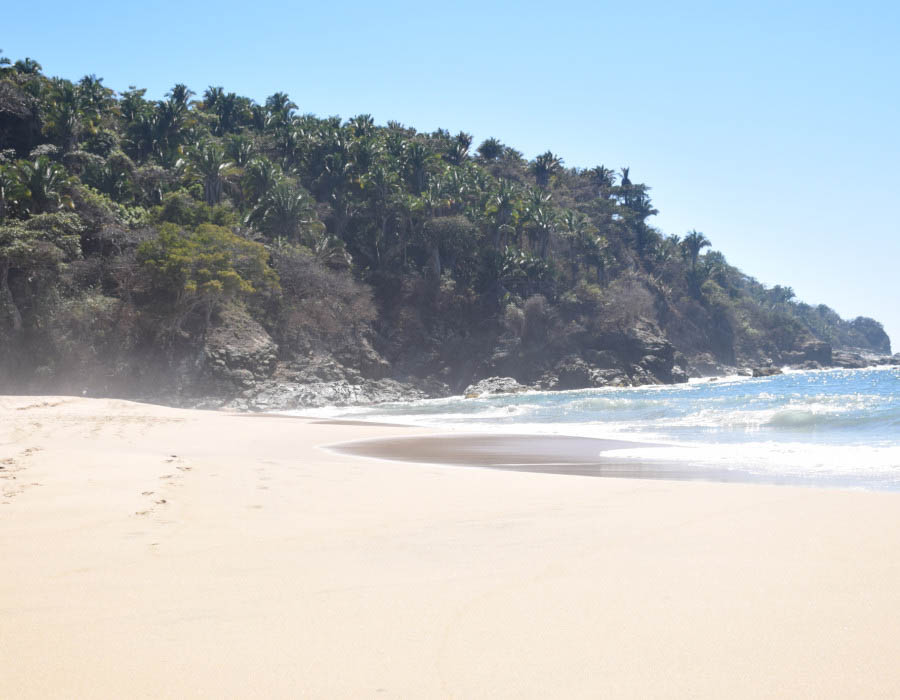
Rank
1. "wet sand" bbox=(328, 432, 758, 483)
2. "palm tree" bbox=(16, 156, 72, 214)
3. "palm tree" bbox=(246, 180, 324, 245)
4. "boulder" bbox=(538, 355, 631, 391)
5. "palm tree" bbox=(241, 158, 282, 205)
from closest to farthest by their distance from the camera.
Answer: "wet sand" bbox=(328, 432, 758, 483) → "palm tree" bbox=(16, 156, 72, 214) → "palm tree" bbox=(246, 180, 324, 245) → "palm tree" bbox=(241, 158, 282, 205) → "boulder" bbox=(538, 355, 631, 391)

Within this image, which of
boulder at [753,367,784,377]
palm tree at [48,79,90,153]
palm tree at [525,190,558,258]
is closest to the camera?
palm tree at [48,79,90,153]

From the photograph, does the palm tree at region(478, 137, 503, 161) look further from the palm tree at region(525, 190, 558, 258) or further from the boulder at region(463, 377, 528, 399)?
the boulder at region(463, 377, 528, 399)

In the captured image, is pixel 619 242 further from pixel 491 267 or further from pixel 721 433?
pixel 721 433

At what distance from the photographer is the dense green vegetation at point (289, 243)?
106ft

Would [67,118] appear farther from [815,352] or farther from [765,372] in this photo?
[815,352]

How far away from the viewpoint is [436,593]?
3121mm

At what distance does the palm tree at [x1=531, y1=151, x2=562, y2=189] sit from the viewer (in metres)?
71.6

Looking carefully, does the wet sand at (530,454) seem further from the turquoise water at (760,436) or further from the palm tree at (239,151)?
the palm tree at (239,151)

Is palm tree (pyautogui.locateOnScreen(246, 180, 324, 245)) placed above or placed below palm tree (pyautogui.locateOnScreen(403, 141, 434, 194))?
below

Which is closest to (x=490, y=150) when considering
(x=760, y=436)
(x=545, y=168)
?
(x=545, y=168)

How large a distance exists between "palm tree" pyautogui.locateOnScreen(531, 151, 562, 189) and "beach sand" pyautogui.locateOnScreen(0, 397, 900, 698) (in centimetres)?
6910

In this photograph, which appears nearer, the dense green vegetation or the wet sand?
the wet sand

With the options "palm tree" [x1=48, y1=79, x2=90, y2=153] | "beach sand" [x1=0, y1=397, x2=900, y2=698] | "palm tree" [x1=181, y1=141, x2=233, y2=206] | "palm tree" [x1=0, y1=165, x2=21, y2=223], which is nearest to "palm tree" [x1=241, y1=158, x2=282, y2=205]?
"palm tree" [x1=181, y1=141, x2=233, y2=206]

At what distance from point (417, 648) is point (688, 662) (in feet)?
3.25
